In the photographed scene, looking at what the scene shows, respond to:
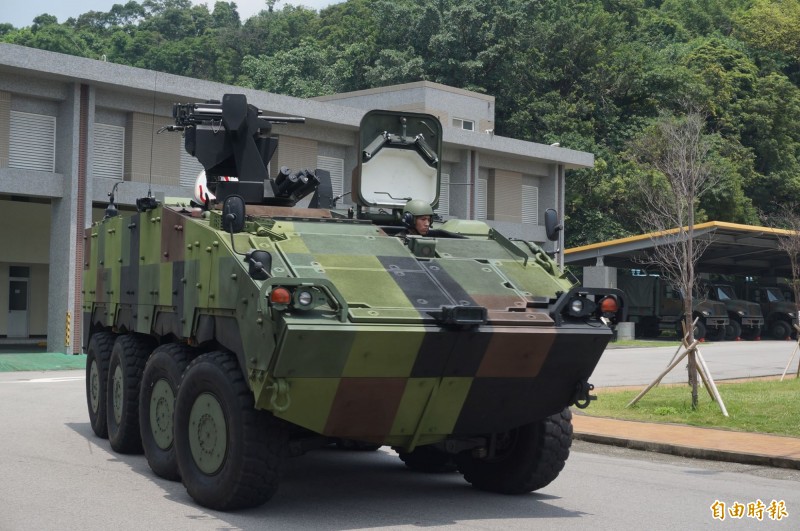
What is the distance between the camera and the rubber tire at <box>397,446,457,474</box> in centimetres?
1039

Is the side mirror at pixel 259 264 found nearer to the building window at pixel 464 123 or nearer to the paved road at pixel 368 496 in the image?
the paved road at pixel 368 496

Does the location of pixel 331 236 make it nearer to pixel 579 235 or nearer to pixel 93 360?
pixel 93 360

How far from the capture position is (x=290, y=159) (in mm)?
30547

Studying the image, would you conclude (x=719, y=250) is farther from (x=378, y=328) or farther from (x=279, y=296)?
(x=279, y=296)

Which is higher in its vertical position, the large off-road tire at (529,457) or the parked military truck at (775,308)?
the parked military truck at (775,308)

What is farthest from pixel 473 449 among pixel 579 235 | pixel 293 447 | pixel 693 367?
pixel 579 235

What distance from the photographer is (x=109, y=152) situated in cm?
2758

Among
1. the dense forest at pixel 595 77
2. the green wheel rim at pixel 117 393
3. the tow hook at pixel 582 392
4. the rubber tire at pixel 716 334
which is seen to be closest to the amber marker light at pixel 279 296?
the tow hook at pixel 582 392

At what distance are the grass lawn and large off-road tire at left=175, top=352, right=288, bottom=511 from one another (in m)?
7.80

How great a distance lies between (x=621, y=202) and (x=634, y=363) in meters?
22.7

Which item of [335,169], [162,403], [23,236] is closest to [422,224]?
[162,403]

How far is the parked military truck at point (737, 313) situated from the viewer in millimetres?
39031

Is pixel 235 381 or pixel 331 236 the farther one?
pixel 331 236

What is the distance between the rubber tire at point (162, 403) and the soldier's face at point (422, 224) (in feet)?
7.11
